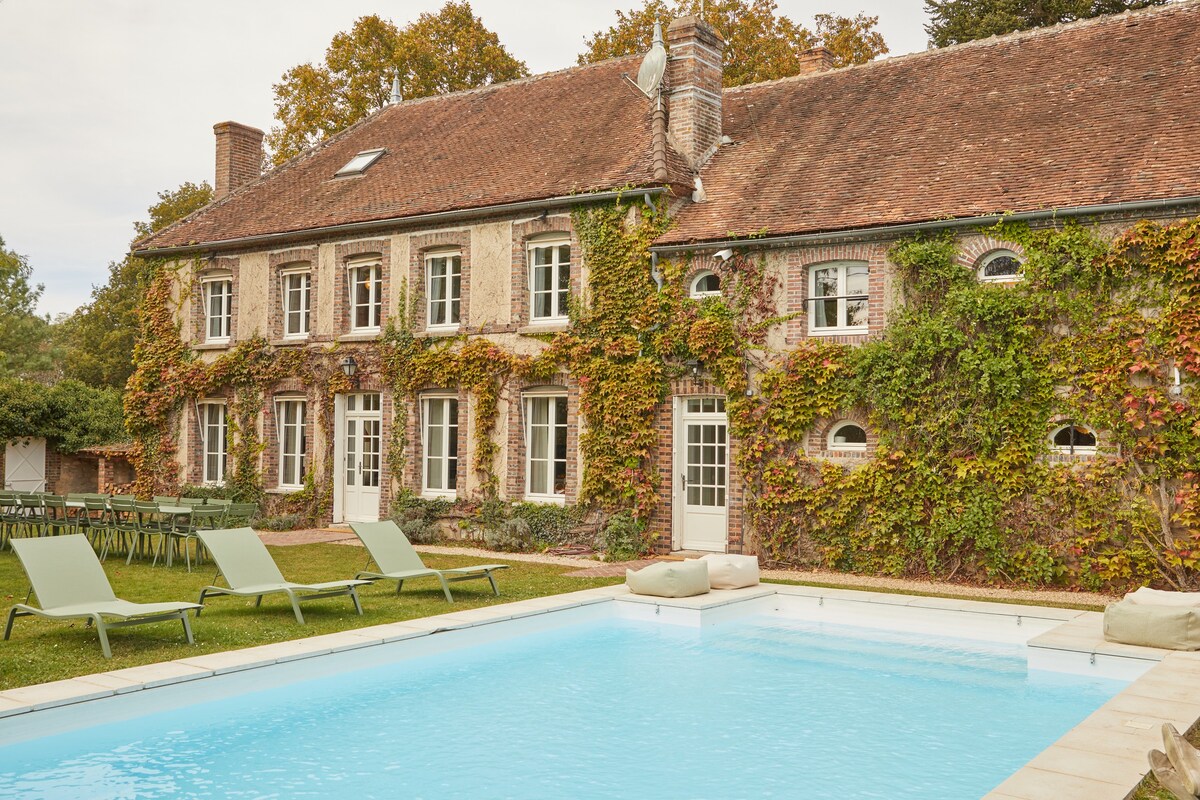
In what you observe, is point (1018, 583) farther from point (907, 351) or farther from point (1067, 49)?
point (1067, 49)

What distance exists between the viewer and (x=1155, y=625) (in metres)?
9.11

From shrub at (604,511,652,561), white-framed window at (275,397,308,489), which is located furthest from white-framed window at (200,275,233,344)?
shrub at (604,511,652,561)

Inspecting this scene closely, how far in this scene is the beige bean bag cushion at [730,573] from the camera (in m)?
12.8

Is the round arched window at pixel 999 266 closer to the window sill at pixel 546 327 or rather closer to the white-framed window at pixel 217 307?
the window sill at pixel 546 327

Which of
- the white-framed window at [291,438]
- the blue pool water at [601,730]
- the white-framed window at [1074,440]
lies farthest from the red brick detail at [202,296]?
the white-framed window at [1074,440]

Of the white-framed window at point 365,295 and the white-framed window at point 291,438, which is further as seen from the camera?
the white-framed window at point 291,438

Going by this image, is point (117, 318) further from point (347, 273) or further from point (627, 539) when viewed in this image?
point (627, 539)

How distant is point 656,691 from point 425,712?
6.62 feet

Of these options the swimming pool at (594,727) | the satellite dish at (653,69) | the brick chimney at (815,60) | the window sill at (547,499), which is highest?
the brick chimney at (815,60)

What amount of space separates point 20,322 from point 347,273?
138 ft

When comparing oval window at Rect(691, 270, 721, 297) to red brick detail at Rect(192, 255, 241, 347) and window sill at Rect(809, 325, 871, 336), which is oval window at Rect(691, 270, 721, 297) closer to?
window sill at Rect(809, 325, 871, 336)

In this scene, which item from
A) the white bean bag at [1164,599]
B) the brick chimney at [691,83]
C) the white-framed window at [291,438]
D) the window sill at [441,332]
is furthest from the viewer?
the white-framed window at [291,438]

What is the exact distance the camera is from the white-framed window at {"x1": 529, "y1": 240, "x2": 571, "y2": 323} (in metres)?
18.5

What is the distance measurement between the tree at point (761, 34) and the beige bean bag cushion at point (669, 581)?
19.2 metres
